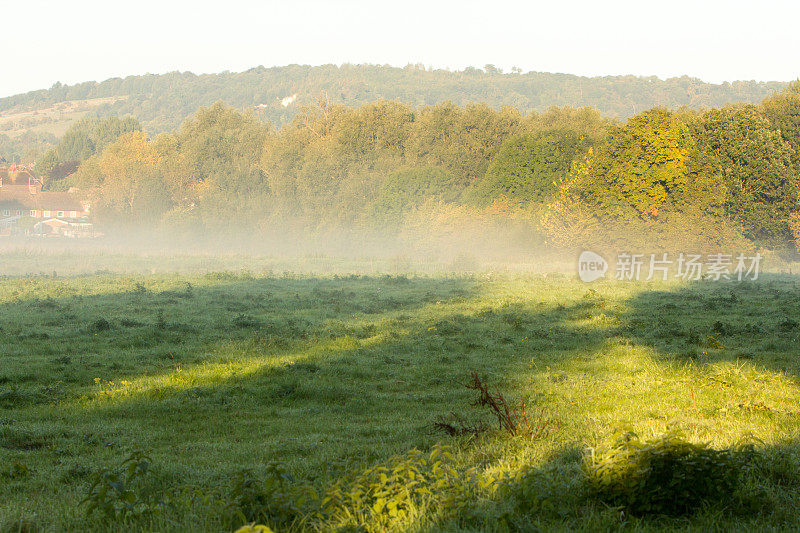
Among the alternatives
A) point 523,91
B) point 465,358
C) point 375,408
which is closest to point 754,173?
point 465,358

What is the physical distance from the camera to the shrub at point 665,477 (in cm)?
621

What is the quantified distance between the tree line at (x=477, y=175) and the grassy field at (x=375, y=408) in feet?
72.9

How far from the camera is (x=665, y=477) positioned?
20.8 ft

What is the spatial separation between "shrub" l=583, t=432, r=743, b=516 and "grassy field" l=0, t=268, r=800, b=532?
0.33 feet

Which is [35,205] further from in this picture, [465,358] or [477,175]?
[465,358]

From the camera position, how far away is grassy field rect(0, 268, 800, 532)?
6172 mm

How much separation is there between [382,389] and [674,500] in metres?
8.05

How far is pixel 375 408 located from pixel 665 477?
6585 mm

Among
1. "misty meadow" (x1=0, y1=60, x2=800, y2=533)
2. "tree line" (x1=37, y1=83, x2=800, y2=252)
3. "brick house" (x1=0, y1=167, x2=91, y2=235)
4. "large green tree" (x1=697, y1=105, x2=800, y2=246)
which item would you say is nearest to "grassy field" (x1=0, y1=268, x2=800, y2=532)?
"misty meadow" (x1=0, y1=60, x2=800, y2=533)

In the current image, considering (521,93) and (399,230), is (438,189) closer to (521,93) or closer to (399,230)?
(399,230)

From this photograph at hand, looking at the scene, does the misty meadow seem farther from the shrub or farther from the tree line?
the tree line

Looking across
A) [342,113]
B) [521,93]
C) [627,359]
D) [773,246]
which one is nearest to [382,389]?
[627,359]

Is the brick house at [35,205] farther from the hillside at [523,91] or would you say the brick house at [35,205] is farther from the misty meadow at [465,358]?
the misty meadow at [465,358]

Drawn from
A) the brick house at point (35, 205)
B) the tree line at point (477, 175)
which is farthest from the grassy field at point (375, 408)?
the brick house at point (35, 205)
